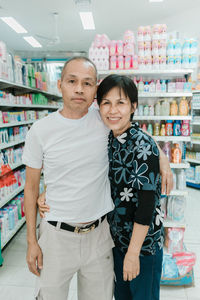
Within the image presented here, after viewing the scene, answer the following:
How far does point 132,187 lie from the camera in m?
1.12

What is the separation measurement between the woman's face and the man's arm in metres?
0.50

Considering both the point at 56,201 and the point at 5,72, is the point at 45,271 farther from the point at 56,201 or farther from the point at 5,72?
the point at 5,72

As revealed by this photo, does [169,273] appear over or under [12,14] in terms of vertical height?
under

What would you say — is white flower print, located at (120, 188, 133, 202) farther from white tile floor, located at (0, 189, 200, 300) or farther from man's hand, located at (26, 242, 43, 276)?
white tile floor, located at (0, 189, 200, 300)

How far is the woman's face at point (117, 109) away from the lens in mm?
1154

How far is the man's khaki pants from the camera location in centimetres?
126

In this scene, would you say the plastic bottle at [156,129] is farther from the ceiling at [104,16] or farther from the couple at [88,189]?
the ceiling at [104,16]

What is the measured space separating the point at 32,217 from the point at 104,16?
706cm

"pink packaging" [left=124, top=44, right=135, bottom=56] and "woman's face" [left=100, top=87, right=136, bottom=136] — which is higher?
"pink packaging" [left=124, top=44, right=135, bottom=56]

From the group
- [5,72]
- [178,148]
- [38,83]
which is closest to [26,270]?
[178,148]

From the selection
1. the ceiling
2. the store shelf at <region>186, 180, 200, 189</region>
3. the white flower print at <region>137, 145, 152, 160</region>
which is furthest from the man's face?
the ceiling

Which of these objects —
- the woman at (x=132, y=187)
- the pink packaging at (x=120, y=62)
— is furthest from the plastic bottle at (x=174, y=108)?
the woman at (x=132, y=187)

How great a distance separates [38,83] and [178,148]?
3324 millimetres

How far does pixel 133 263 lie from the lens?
1106mm
